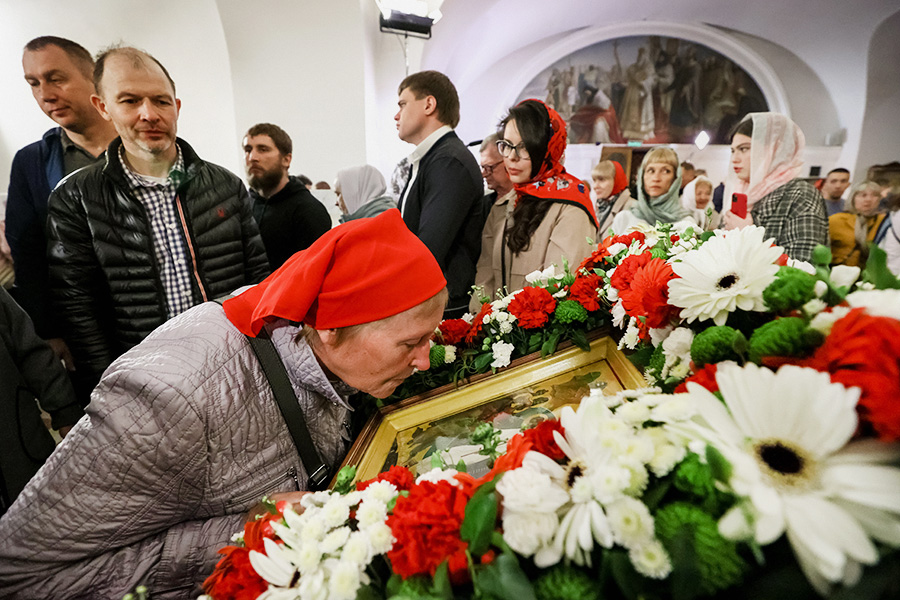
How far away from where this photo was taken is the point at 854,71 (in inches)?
433

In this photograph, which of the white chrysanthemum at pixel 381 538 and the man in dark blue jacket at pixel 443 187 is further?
the man in dark blue jacket at pixel 443 187

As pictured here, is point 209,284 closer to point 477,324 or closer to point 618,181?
point 477,324

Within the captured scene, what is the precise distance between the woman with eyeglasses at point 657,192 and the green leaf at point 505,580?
12.8ft

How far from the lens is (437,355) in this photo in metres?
1.37

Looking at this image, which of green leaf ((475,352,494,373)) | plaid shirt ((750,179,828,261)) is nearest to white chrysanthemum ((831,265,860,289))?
green leaf ((475,352,494,373))

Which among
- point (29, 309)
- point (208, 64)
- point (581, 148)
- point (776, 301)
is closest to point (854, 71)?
point (581, 148)

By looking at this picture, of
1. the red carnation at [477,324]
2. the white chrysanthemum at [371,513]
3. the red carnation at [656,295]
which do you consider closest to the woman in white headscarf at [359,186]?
the red carnation at [477,324]

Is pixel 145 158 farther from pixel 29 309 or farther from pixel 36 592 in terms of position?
pixel 36 592

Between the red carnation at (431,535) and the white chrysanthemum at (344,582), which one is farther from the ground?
the red carnation at (431,535)

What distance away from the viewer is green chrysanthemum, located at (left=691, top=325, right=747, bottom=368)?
0.64 m

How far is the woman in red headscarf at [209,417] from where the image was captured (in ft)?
3.14

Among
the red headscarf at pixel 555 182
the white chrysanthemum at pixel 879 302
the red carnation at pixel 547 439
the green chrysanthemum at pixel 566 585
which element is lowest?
the green chrysanthemum at pixel 566 585

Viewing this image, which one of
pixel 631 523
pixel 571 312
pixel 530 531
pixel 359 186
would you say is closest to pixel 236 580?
pixel 530 531

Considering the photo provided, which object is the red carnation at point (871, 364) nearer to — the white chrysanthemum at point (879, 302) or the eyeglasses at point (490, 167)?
the white chrysanthemum at point (879, 302)
